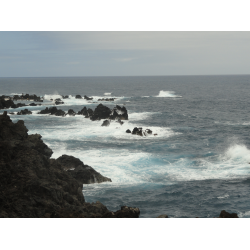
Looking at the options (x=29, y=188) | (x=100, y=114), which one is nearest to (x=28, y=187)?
(x=29, y=188)

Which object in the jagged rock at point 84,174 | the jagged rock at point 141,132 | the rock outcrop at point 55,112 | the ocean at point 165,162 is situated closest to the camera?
the ocean at point 165,162

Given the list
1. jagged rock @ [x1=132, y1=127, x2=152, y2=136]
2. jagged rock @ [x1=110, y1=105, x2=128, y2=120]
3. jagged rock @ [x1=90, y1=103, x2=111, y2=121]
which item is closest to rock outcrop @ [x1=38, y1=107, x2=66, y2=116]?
jagged rock @ [x1=90, y1=103, x2=111, y2=121]

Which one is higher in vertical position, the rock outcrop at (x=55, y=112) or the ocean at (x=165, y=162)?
the rock outcrop at (x=55, y=112)

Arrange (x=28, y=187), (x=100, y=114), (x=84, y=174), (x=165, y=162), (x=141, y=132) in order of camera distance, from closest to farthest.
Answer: (x=28, y=187)
(x=84, y=174)
(x=165, y=162)
(x=141, y=132)
(x=100, y=114)

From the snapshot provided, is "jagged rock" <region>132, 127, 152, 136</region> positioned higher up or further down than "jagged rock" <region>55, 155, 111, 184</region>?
higher up

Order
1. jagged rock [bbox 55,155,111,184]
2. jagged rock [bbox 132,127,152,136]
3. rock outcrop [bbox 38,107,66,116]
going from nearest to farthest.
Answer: jagged rock [bbox 55,155,111,184]
jagged rock [bbox 132,127,152,136]
rock outcrop [bbox 38,107,66,116]

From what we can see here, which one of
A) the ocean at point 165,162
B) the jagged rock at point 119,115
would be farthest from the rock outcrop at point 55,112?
the jagged rock at point 119,115

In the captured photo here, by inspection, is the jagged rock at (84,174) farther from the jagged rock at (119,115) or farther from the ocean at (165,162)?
the jagged rock at (119,115)

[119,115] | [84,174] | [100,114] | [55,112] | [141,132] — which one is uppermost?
[55,112]

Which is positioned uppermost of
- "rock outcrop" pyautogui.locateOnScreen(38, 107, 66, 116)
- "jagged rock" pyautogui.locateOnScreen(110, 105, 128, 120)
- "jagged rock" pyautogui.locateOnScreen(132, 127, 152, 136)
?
"rock outcrop" pyautogui.locateOnScreen(38, 107, 66, 116)

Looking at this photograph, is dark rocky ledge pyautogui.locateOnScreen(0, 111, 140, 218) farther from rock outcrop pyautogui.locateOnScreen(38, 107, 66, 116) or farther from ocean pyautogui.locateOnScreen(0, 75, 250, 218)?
rock outcrop pyautogui.locateOnScreen(38, 107, 66, 116)

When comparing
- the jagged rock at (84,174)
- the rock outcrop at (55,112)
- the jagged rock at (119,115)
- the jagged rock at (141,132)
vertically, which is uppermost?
the rock outcrop at (55,112)

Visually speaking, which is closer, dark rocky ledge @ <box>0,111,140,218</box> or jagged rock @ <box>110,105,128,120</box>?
dark rocky ledge @ <box>0,111,140,218</box>

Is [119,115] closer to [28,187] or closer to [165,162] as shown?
[165,162]
